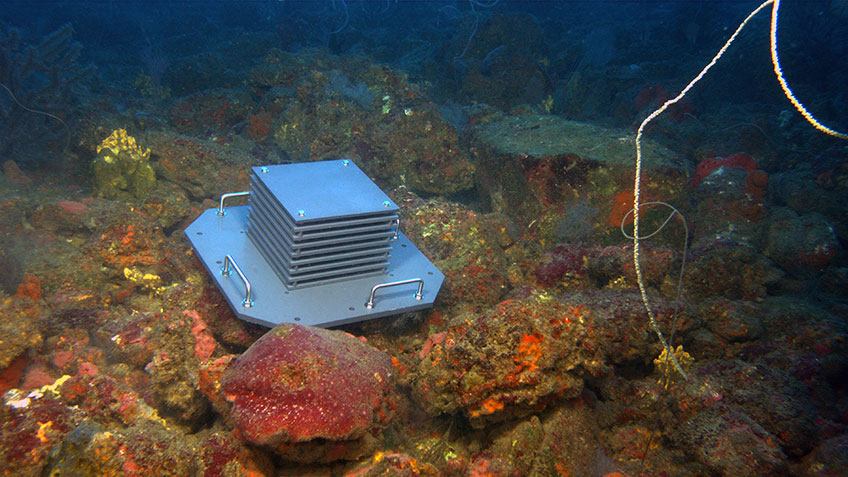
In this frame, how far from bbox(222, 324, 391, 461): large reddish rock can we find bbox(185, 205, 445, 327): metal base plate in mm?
756

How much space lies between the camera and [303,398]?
6.72 feet

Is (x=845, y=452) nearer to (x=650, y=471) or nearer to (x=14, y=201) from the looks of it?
(x=650, y=471)

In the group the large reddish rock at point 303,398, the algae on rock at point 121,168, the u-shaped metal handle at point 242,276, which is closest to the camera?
the large reddish rock at point 303,398

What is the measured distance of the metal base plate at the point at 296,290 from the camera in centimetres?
308

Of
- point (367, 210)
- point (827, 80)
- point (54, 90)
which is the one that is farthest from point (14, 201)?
point (827, 80)

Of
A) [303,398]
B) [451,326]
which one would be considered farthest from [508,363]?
[303,398]

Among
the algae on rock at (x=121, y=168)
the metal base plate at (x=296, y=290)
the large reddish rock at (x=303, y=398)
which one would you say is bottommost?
the algae on rock at (x=121, y=168)

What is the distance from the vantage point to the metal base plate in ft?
10.1

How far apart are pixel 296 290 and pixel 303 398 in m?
1.35

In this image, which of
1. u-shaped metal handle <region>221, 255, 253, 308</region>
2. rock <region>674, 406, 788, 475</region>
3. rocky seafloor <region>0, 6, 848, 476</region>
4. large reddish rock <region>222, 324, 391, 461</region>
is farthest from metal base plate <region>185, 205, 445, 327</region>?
rock <region>674, 406, 788, 475</region>

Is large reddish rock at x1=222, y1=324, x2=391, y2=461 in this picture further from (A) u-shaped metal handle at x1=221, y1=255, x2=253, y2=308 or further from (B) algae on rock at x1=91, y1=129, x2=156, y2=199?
(B) algae on rock at x1=91, y1=129, x2=156, y2=199

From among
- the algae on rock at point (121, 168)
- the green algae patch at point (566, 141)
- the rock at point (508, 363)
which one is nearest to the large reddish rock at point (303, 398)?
the rock at point (508, 363)

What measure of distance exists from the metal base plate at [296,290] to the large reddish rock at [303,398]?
2.48 feet

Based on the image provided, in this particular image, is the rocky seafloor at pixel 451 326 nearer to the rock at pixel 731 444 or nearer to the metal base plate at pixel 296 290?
the rock at pixel 731 444
